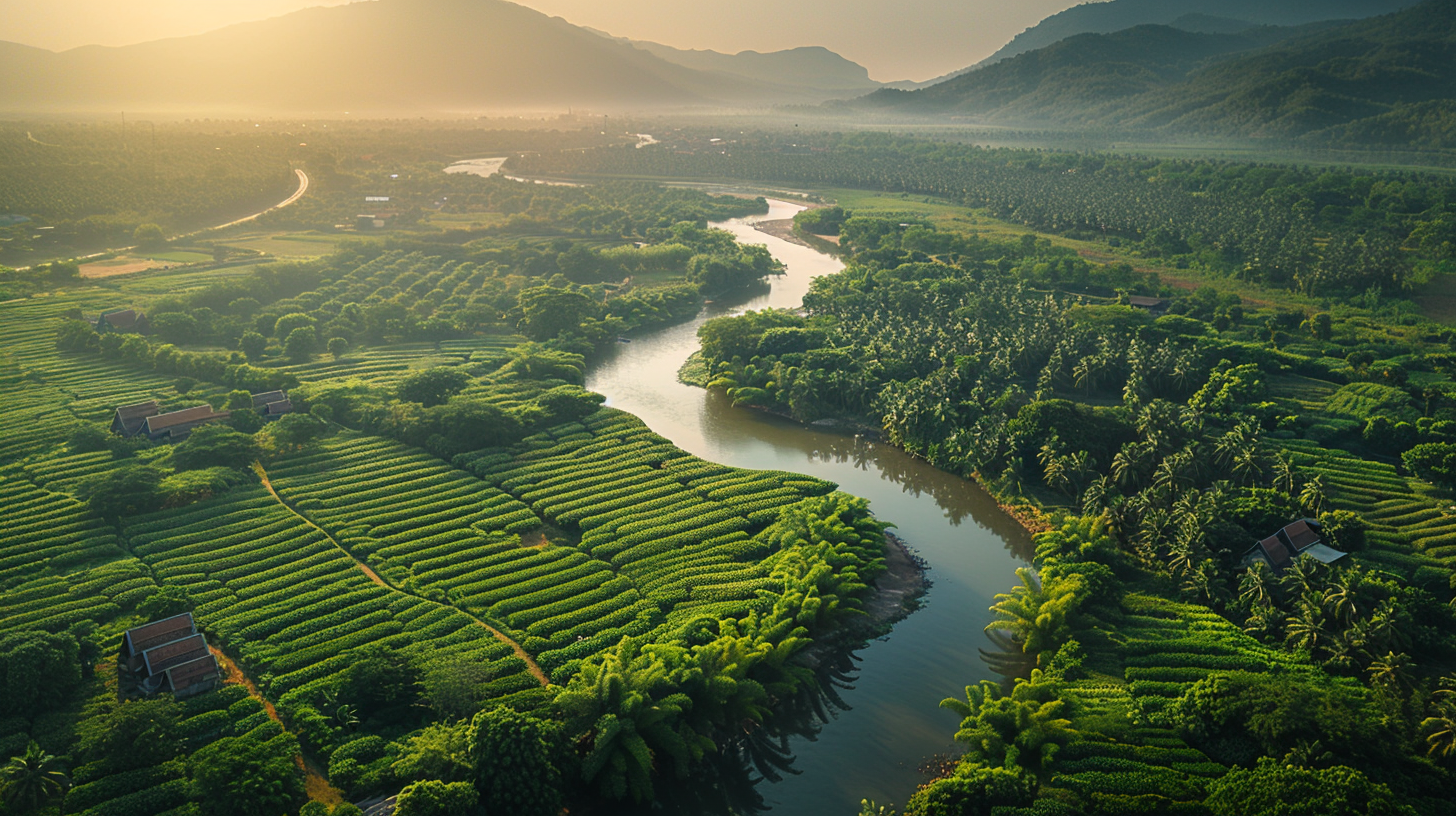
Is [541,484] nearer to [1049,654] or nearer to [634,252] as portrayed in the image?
[1049,654]

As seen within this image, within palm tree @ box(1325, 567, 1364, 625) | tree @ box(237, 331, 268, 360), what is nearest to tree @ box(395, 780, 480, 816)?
palm tree @ box(1325, 567, 1364, 625)

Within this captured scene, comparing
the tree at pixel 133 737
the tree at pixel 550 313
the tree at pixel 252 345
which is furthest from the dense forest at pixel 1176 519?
the tree at pixel 252 345

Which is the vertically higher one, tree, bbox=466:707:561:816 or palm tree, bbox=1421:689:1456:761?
palm tree, bbox=1421:689:1456:761

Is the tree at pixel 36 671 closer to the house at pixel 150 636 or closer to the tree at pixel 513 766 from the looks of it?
the house at pixel 150 636

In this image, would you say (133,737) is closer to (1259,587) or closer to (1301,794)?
(1301,794)

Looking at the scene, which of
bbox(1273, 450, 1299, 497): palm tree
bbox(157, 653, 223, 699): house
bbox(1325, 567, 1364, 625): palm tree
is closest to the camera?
bbox(157, 653, 223, 699): house

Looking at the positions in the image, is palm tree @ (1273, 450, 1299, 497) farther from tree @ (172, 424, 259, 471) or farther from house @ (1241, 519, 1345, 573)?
tree @ (172, 424, 259, 471)

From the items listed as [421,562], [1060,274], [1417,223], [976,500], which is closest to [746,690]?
[421,562]

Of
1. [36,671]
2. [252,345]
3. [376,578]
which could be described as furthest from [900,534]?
[252,345]
